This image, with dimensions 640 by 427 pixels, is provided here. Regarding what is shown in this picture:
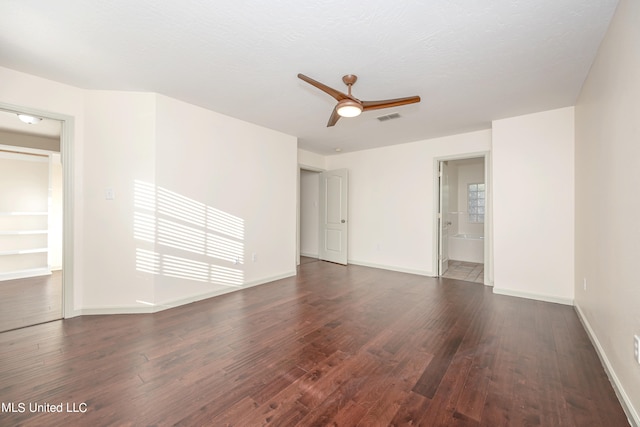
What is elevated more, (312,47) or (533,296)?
(312,47)

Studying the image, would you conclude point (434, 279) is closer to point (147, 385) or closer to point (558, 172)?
point (558, 172)

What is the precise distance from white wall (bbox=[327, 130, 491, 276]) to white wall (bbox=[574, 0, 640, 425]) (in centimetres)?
212

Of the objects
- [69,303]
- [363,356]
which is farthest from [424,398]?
[69,303]

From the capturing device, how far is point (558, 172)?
3480mm

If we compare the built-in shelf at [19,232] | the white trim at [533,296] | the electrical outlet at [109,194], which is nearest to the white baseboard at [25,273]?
the built-in shelf at [19,232]

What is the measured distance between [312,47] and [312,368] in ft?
8.43

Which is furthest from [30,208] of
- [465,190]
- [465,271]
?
[465,190]

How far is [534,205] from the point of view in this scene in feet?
12.0

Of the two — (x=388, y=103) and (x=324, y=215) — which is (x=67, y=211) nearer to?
(x=388, y=103)

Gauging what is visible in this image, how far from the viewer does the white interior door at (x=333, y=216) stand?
5.92 m

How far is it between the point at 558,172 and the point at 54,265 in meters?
8.67

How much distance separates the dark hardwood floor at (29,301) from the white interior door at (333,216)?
4.56m

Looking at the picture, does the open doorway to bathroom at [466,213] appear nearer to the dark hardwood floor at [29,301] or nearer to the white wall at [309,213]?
the white wall at [309,213]

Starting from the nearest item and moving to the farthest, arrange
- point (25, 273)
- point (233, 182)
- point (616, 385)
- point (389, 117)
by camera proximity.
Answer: point (616, 385) → point (389, 117) → point (233, 182) → point (25, 273)
